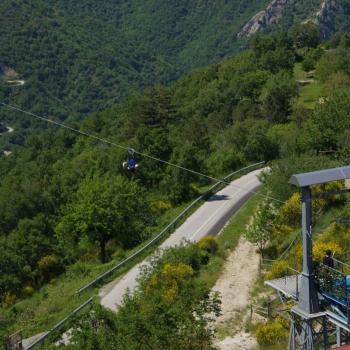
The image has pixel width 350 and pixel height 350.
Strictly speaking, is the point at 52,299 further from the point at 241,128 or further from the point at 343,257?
the point at 241,128

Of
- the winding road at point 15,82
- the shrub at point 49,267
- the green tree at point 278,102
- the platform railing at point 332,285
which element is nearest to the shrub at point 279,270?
the platform railing at point 332,285

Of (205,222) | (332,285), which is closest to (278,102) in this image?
(205,222)

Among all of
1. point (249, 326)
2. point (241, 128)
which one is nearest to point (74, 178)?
point (241, 128)

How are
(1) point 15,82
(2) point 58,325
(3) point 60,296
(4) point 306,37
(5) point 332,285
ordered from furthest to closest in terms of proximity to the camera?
1. (1) point 15,82
2. (4) point 306,37
3. (3) point 60,296
4. (2) point 58,325
5. (5) point 332,285

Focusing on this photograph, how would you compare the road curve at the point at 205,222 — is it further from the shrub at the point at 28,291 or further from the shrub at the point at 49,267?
the shrub at the point at 49,267

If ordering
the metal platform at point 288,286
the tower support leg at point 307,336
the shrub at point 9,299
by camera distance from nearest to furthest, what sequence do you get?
the tower support leg at point 307,336
the metal platform at point 288,286
the shrub at point 9,299

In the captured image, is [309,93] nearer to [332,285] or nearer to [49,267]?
[49,267]
